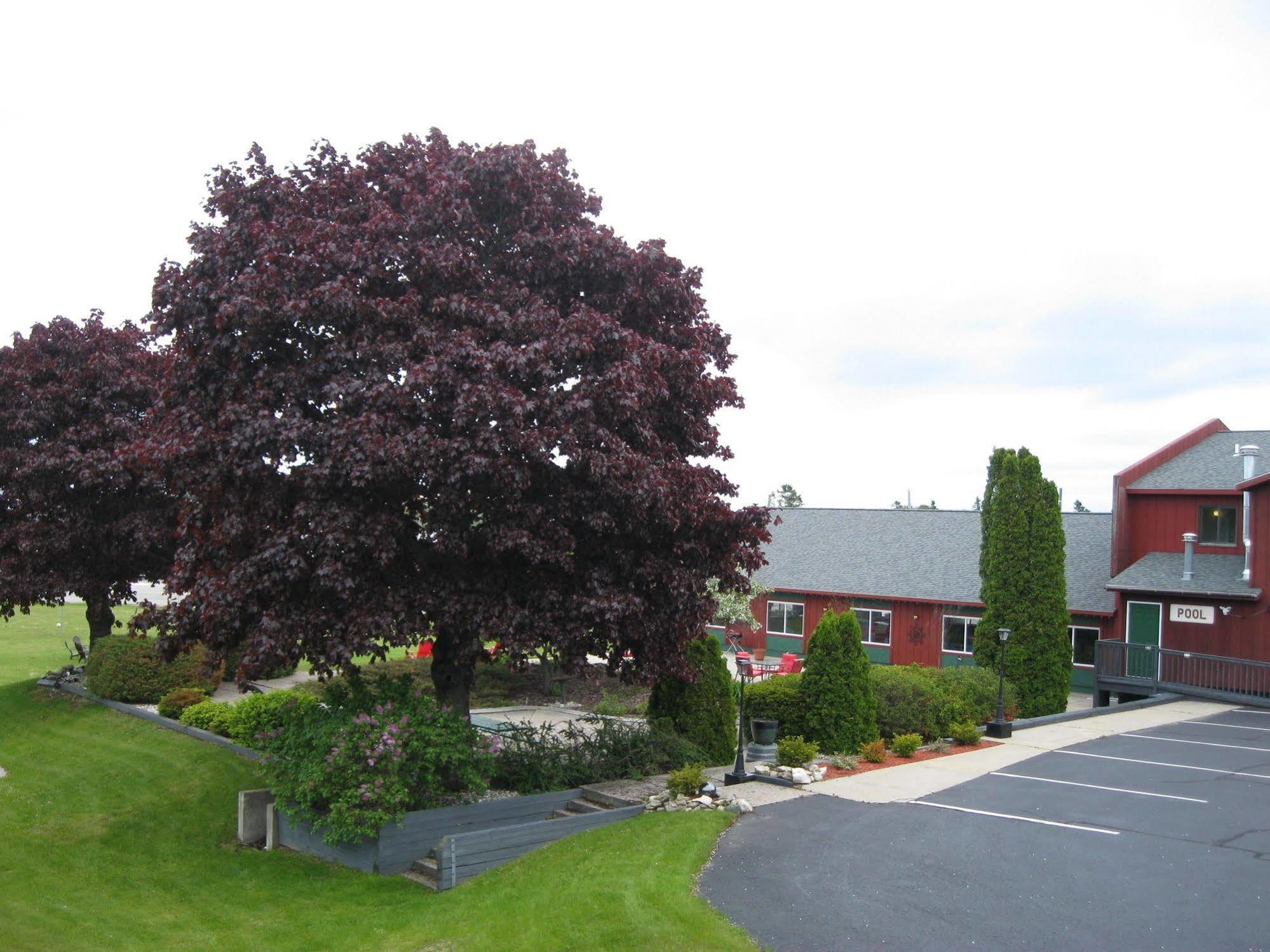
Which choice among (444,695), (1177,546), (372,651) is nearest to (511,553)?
(372,651)

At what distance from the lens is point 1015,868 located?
976cm

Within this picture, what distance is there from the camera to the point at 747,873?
9500mm

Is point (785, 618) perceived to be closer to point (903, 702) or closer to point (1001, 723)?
point (1001, 723)

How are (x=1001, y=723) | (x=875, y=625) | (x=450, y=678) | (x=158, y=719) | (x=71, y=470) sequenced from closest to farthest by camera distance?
(x=450, y=678) < (x=1001, y=723) < (x=158, y=719) < (x=71, y=470) < (x=875, y=625)

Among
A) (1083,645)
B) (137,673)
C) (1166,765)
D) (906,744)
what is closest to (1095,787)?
(1166,765)

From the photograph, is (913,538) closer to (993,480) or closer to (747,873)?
(993,480)

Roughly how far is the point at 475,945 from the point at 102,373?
637 inches

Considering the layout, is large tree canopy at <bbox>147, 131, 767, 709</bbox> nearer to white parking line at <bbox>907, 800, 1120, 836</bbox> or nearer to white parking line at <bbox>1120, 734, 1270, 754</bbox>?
white parking line at <bbox>907, 800, 1120, 836</bbox>

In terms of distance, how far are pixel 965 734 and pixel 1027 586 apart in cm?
878

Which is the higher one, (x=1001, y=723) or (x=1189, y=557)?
(x=1189, y=557)

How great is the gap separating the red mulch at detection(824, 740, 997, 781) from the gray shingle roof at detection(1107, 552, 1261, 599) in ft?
38.5

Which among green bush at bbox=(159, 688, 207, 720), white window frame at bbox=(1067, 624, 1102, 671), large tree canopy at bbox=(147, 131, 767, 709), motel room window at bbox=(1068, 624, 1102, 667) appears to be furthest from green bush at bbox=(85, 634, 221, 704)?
motel room window at bbox=(1068, 624, 1102, 667)

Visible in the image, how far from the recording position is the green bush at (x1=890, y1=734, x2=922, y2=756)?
1562 centimetres

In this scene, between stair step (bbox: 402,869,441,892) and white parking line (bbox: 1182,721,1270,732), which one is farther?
white parking line (bbox: 1182,721,1270,732)
